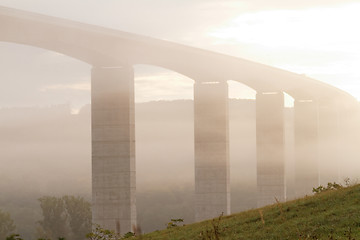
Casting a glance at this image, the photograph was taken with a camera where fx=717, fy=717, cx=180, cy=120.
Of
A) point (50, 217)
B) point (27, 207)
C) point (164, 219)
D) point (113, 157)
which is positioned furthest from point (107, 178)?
point (27, 207)

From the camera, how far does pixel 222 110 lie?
60.4 meters

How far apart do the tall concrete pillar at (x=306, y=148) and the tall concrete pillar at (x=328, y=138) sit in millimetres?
3915

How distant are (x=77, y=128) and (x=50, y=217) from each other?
3149 inches

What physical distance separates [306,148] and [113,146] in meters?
46.6

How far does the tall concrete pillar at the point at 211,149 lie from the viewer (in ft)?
198

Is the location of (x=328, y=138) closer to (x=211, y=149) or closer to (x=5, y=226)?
(x=211, y=149)

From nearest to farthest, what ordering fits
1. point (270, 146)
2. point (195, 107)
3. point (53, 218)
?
point (195, 107) < point (270, 146) < point (53, 218)

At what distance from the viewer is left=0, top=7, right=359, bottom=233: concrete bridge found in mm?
45625

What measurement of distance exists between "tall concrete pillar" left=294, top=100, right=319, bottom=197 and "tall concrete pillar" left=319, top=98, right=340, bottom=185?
12.8 ft

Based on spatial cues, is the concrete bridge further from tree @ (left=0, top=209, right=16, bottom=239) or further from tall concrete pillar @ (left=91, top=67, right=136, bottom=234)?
tree @ (left=0, top=209, right=16, bottom=239)

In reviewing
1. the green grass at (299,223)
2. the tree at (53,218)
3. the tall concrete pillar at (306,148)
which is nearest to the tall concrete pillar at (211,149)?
the tall concrete pillar at (306,148)

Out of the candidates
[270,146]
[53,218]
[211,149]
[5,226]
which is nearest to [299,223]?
[211,149]

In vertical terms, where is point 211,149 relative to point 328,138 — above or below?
below

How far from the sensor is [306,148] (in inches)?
3538
